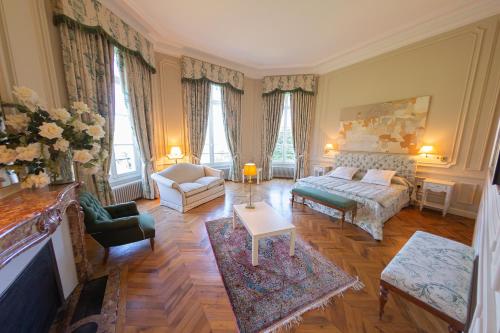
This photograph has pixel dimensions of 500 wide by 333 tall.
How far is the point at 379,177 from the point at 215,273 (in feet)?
11.8

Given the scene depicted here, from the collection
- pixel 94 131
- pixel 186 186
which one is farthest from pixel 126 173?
pixel 94 131

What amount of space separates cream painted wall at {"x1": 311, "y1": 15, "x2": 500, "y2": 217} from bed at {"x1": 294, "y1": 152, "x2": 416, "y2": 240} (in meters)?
0.40

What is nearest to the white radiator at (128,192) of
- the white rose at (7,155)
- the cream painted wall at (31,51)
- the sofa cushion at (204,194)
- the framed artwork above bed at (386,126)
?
the sofa cushion at (204,194)

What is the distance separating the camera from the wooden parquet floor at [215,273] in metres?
1.38

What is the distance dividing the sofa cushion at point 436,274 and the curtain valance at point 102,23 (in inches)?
177

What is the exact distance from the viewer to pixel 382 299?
1.38m

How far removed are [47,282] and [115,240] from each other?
0.64 metres

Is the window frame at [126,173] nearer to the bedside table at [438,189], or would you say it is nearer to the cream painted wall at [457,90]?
the cream painted wall at [457,90]

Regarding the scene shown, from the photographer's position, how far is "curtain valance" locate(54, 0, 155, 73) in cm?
222

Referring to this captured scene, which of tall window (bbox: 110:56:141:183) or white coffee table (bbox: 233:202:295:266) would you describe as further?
tall window (bbox: 110:56:141:183)

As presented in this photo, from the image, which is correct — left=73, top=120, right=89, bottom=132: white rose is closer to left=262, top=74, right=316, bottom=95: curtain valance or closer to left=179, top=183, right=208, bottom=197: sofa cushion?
left=179, top=183, right=208, bottom=197: sofa cushion

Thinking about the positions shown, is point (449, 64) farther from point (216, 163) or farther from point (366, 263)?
point (216, 163)

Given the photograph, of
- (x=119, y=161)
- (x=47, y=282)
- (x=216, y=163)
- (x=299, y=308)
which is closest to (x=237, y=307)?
(x=299, y=308)

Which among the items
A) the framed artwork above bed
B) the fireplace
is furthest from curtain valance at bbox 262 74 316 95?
the fireplace
